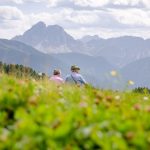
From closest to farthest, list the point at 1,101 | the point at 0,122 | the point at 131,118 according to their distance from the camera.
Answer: the point at 131,118 → the point at 0,122 → the point at 1,101

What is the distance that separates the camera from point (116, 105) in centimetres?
559

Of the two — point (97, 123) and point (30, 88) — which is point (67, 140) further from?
point (30, 88)

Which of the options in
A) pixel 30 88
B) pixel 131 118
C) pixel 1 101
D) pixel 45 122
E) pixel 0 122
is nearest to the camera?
pixel 45 122

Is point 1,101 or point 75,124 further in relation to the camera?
point 1,101

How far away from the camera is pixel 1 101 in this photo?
18.1 feet

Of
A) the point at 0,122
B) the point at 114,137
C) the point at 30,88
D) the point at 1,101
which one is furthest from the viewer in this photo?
the point at 30,88

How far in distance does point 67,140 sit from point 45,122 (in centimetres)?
28

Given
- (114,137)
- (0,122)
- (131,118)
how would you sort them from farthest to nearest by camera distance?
(0,122) → (131,118) → (114,137)

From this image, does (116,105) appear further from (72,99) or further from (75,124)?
(75,124)

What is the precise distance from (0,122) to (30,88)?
106 cm

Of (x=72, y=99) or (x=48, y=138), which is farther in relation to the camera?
(x=72, y=99)

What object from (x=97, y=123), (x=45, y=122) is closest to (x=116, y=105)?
(x=97, y=123)

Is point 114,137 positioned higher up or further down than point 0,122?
higher up

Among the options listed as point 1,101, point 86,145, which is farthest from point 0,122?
point 86,145
